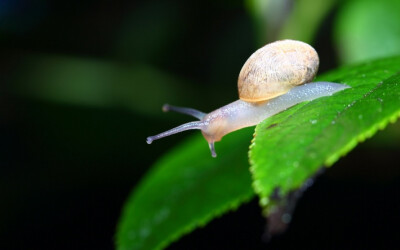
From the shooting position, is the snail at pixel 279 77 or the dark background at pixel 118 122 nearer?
the snail at pixel 279 77

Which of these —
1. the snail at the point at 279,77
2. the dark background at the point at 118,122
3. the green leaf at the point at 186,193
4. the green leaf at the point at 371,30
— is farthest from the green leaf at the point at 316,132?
the dark background at the point at 118,122

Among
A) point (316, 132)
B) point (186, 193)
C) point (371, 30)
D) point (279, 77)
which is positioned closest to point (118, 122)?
point (186, 193)

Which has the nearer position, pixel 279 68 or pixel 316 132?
pixel 316 132

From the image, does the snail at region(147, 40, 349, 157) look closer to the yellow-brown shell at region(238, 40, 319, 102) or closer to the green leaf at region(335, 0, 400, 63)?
the yellow-brown shell at region(238, 40, 319, 102)

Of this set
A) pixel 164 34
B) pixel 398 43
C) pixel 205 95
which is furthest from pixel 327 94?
pixel 164 34

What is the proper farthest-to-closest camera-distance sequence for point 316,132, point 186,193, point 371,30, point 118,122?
point 118,122, point 371,30, point 186,193, point 316,132

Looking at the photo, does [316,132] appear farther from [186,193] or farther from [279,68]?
[186,193]

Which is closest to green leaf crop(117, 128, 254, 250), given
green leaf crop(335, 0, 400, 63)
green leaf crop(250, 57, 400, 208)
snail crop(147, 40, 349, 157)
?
snail crop(147, 40, 349, 157)

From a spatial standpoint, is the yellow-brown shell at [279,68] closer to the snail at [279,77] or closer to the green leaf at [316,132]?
the snail at [279,77]

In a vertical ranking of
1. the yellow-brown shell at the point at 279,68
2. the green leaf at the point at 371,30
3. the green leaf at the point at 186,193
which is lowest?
the green leaf at the point at 186,193
